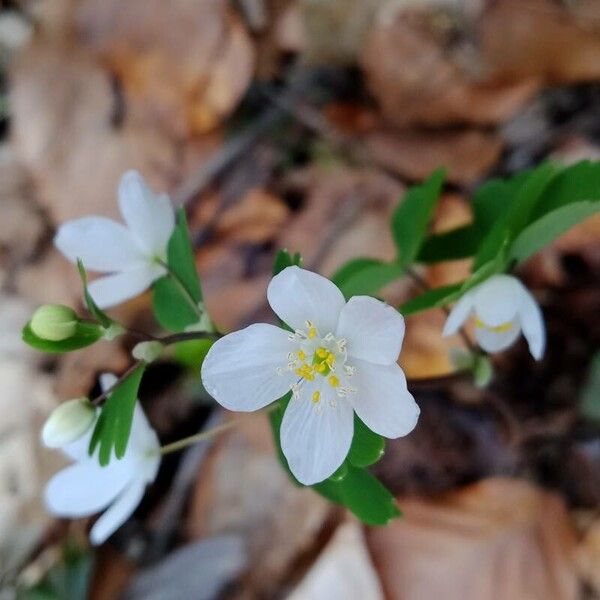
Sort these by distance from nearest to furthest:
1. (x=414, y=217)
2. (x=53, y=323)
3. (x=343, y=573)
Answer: (x=53, y=323)
(x=414, y=217)
(x=343, y=573)

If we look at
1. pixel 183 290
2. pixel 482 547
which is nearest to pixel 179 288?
pixel 183 290

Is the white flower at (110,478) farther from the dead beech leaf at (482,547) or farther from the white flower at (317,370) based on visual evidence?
the dead beech leaf at (482,547)

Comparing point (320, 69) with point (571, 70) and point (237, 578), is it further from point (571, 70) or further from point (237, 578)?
point (237, 578)

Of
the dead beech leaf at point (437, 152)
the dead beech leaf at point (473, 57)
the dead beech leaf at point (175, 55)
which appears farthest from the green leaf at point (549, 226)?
the dead beech leaf at point (175, 55)

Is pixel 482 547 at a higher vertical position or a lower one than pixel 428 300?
lower

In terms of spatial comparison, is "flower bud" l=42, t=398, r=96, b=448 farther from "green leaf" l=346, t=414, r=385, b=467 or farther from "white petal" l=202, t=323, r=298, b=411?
"green leaf" l=346, t=414, r=385, b=467

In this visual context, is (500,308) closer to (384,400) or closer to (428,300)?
→ (428,300)

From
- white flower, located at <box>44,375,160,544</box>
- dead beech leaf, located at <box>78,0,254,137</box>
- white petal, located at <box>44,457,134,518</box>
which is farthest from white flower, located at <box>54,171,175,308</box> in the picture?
dead beech leaf, located at <box>78,0,254,137</box>
